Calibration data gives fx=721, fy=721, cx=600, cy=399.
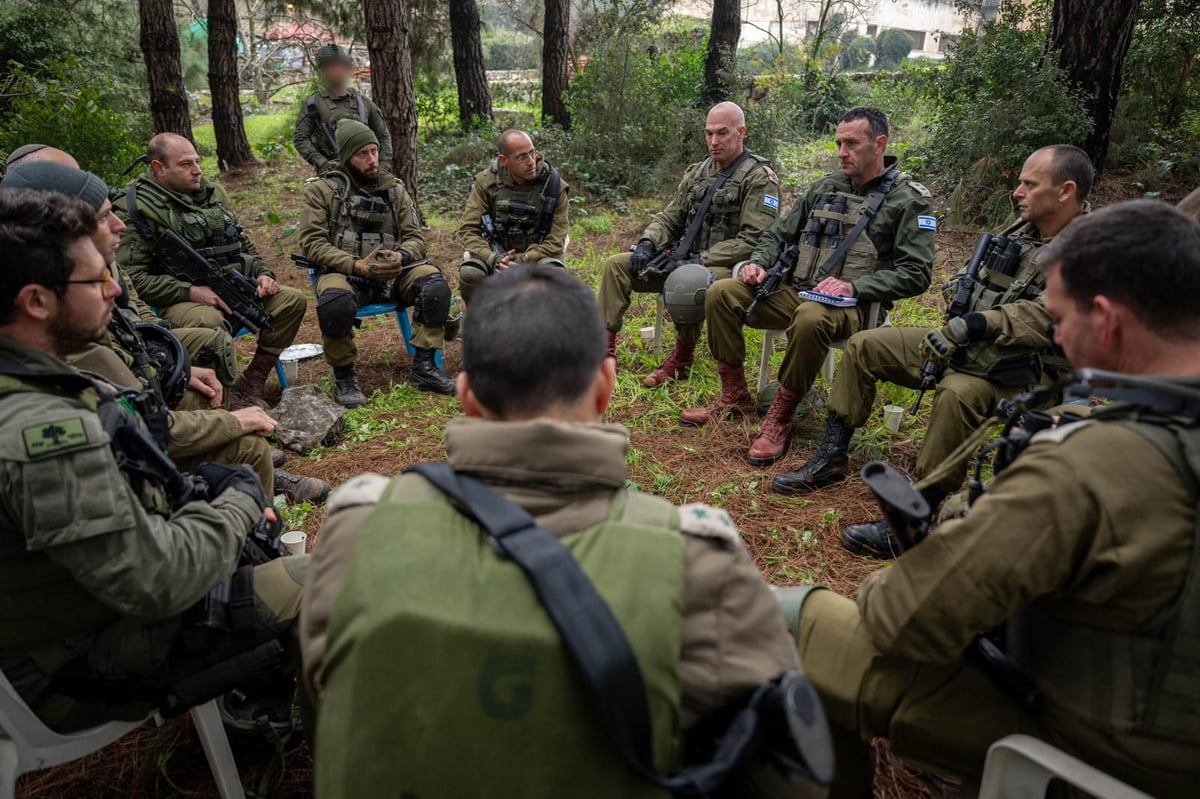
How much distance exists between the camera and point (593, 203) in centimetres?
981

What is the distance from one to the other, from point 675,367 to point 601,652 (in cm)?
421

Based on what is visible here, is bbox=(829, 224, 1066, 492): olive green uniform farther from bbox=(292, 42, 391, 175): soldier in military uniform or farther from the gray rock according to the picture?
bbox=(292, 42, 391, 175): soldier in military uniform

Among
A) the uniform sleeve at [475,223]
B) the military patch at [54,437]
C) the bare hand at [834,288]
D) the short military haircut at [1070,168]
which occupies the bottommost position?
the bare hand at [834,288]

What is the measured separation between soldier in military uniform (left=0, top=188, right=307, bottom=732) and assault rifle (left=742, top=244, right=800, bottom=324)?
316cm

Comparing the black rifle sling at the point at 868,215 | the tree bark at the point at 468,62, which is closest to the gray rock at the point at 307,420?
the black rifle sling at the point at 868,215

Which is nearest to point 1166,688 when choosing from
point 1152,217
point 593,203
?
point 1152,217

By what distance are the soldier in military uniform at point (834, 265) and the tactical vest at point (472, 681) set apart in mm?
3149

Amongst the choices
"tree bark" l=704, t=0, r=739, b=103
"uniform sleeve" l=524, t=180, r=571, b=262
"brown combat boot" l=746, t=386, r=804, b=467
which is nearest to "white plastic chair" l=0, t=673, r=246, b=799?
"brown combat boot" l=746, t=386, r=804, b=467

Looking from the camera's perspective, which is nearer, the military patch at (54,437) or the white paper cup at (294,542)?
the military patch at (54,437)

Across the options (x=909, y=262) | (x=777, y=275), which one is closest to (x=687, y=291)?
(x=777, y=275)

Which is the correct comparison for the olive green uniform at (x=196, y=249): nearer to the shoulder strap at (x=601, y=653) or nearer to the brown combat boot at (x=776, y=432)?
the brown combat boot at (x=776, y=432)

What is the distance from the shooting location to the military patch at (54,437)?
4.95 feet

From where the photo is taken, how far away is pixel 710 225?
16.7ft

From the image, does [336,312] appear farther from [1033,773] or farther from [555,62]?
[555,62]
